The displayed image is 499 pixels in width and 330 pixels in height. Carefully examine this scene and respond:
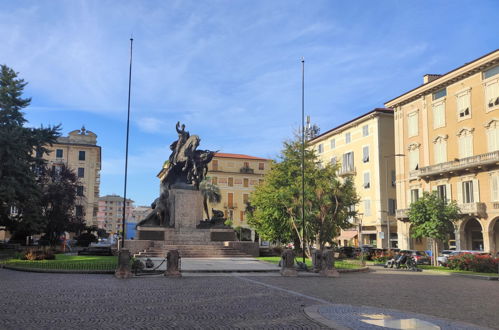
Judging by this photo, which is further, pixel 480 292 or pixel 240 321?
pixel 480 292

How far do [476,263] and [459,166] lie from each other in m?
18.2

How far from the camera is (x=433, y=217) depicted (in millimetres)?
34812

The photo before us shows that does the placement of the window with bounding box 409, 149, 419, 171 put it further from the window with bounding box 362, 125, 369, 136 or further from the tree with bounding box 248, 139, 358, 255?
the tree with bounding box 248, 139, 358, 255

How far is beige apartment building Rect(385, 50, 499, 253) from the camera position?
38.4 meters

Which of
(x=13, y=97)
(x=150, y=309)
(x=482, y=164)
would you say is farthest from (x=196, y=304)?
(x=482, y=164)

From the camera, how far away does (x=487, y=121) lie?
129 ft

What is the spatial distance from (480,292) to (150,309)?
10.5 m

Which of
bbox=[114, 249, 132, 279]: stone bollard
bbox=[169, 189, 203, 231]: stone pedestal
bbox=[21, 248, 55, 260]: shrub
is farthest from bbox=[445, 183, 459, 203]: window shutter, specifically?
bbox=[114, 249, 132, 279]: stone bollard

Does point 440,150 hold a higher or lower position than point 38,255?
higher

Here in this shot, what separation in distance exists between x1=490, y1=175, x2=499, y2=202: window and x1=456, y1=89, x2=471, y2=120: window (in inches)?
249

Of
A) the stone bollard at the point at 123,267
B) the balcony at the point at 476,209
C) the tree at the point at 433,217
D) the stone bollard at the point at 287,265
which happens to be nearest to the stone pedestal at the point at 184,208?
the stone bollard at the point at 287,265

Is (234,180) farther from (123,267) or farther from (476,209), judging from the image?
(123,267)

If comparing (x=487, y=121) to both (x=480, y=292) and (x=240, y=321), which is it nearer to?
(x=480, y=292)

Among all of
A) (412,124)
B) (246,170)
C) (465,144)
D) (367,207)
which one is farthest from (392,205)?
(246,170)
